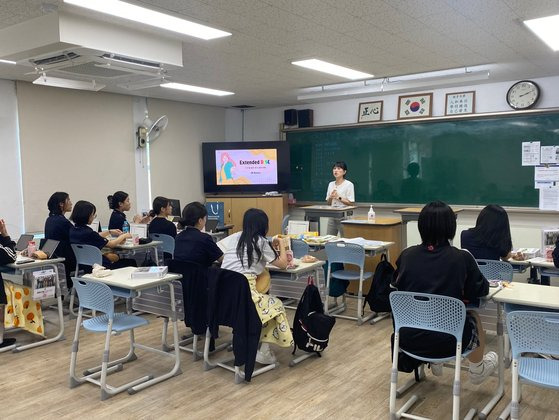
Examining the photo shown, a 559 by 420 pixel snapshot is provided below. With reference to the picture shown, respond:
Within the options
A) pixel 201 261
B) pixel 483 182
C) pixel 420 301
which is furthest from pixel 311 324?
pixel 483 182

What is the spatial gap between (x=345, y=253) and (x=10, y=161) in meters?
4.56

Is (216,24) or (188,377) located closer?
(188,377)

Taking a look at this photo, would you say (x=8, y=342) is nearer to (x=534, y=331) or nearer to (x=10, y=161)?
(x=10, y=161)

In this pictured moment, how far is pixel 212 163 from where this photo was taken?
923 centimetres

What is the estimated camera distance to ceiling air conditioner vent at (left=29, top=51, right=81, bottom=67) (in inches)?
163

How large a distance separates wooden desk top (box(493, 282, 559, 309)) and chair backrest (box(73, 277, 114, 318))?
2.45 meters

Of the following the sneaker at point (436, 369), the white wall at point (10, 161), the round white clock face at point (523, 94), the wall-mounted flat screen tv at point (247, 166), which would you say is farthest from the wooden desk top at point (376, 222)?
the white wall at point (10, 161)

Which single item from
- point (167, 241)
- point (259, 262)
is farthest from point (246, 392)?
point (167, 241)

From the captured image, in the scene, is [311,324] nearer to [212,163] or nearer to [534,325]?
[534,325]

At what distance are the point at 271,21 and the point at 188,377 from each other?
294 centimetres

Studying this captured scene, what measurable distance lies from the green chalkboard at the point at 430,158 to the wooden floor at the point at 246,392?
13.3 feet

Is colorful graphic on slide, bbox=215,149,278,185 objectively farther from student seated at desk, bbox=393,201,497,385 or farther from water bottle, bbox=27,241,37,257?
student seated at desk, bbox=393,201,497,385

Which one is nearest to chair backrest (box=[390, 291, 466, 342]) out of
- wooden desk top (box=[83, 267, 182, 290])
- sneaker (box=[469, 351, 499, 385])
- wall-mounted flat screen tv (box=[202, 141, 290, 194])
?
sneaker (box=[469, 351, 499, 385])

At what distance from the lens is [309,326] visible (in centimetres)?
401
